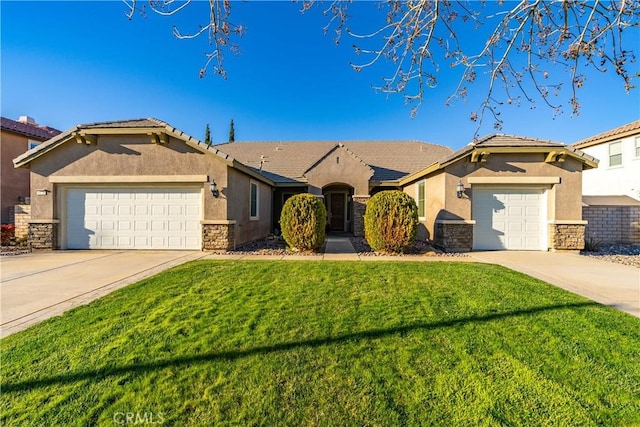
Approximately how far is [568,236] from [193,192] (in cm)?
1369

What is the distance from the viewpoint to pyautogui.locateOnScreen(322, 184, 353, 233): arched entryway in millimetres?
17391

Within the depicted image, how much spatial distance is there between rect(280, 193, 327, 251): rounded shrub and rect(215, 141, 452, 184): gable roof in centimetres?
648

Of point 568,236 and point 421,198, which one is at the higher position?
point 421,198

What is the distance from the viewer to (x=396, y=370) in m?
2.85

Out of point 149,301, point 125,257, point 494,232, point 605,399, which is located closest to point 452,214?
point 494,232

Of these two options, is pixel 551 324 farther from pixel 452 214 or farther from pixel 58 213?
pixel 58 213

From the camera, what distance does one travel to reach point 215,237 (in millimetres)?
9734

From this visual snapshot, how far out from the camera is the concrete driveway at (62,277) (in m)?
4.29

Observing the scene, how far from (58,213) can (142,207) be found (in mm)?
3001

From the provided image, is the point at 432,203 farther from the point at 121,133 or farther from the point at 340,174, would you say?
the point at 121,133

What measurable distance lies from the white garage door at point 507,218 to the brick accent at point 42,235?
15390 mm

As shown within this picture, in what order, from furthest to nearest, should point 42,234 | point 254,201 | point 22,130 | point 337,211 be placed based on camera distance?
point 337,211 < point 22,130 < point 254,201 < point 42,234

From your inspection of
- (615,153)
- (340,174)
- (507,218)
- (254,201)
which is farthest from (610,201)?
(254,201)

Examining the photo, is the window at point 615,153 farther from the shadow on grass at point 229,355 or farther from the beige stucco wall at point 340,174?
the shadow on grass at point 229,355
